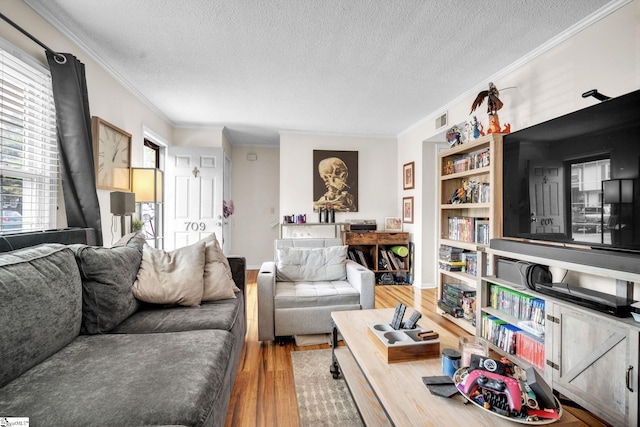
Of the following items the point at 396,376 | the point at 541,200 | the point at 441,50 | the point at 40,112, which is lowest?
the point at 396,376

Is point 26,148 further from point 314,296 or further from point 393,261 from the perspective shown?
point 393,261

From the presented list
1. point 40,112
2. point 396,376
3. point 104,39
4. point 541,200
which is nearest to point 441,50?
point 541,200

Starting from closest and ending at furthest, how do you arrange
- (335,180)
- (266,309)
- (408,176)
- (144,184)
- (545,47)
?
(545,47), (266,309), (144,184), (408,176), (335,180)

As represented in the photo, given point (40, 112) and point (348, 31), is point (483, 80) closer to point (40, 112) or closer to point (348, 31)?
point (348, 31)

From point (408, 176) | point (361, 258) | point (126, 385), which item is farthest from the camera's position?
point (408, 176)

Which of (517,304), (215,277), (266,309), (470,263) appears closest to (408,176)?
(470,263)

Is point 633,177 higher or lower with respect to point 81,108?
lower

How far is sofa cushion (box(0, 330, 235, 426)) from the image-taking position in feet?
2.99

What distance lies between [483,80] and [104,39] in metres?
3.41

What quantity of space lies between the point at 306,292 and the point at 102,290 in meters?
1.47

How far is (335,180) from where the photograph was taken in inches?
196

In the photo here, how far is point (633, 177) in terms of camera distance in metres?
1.51

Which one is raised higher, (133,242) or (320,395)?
(133,242)

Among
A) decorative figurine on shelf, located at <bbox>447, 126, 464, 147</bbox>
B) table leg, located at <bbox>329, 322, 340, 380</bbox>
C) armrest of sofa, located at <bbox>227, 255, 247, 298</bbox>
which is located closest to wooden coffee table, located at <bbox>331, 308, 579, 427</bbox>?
table leg, located at <bbox>329, 322, 340, 380</bbox>
